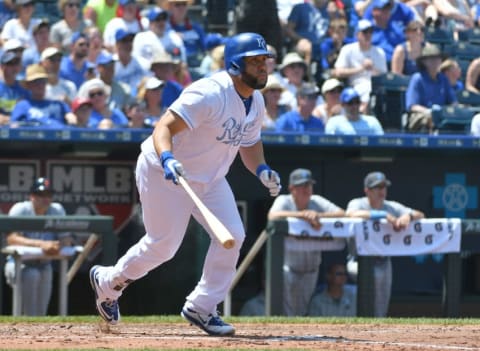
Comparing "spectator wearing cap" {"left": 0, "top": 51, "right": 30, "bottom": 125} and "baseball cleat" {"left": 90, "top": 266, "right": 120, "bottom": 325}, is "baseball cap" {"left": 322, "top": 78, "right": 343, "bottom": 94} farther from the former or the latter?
"baseball cleat" {"left": 90, "top": 266, "right": 120, "bottom": 325}

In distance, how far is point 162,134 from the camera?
6.50 meters

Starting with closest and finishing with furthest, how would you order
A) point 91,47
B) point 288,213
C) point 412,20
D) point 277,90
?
point 288,213 → point 277,90 → point 91,47 → point 412,20

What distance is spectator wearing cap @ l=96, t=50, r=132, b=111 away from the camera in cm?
1195

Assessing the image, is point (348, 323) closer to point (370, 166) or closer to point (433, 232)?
point (433, 232)

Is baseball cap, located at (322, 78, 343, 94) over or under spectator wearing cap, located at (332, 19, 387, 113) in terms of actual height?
under

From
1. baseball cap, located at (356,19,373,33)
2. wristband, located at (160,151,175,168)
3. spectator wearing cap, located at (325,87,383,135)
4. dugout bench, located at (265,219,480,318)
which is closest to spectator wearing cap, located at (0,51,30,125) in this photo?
dugout bench, located at (265,219,480,318)

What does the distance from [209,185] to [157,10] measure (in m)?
6.50

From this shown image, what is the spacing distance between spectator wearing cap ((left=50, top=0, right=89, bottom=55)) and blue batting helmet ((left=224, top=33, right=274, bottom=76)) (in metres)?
6.21

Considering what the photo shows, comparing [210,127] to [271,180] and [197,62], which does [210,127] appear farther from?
[197,62]

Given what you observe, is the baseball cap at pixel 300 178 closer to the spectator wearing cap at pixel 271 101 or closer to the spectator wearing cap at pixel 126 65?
the spectator wearing cap at pixel 271 101

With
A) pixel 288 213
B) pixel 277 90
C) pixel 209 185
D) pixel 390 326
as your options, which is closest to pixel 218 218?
pixel 209 185

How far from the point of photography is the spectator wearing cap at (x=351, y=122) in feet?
37.9

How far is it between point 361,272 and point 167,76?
115 inches

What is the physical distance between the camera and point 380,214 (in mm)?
10633
